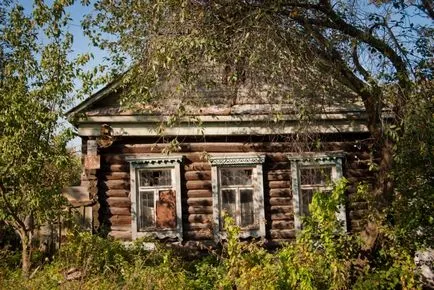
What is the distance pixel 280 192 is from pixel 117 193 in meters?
3.62

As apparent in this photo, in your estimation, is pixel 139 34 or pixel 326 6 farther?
pixel 139 34

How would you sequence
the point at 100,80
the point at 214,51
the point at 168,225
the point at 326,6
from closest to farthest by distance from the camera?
1. the point at 214,51
2. the point at 326,6
3. the point at 100,80
4. the point at 168,225

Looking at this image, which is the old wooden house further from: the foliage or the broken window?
the foliage

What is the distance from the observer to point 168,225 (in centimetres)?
1070

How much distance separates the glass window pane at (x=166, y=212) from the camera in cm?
1070

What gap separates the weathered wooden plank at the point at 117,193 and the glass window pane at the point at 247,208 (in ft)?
8.42

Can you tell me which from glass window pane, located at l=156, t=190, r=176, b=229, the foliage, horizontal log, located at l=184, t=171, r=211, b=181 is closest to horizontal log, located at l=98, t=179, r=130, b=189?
glass window pane, located at l=156, t=190, r=176, b=229

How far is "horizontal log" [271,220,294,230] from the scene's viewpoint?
35.7ft

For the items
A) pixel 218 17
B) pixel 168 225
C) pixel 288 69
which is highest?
pixel 218 17

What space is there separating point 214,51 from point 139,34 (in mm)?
1906

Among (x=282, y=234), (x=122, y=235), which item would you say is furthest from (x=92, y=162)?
(x=282, y=234)

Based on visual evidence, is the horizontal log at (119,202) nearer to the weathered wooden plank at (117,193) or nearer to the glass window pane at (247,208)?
the weathered wooden plank at (117,193)

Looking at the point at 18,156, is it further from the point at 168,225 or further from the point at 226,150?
the point at 226,150

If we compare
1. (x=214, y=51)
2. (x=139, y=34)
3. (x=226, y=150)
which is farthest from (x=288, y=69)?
(x=226, y=150)
